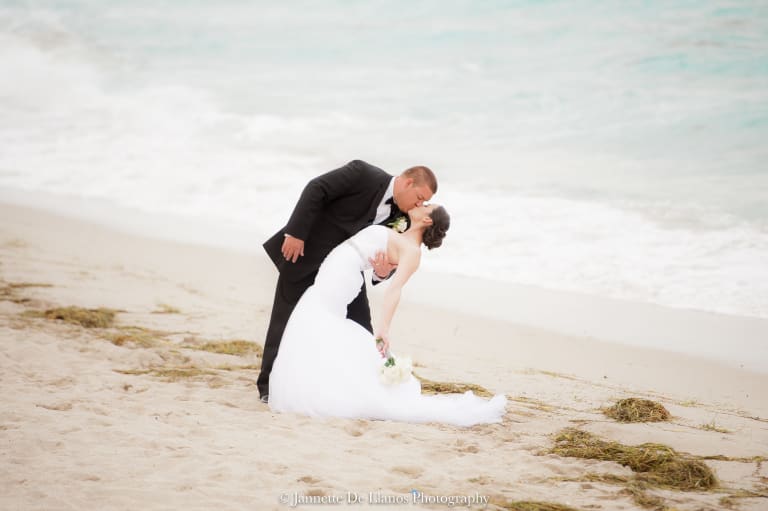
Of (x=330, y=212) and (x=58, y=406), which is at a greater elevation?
(x=330, y=212)

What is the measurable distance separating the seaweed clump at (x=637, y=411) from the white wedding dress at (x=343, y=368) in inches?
31.5

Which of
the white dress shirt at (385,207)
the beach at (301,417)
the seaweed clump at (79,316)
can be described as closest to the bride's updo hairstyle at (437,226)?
the white dress shirt at (385,207)

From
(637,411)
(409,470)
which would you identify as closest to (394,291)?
(409,470)

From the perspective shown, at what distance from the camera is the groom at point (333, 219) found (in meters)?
5.06

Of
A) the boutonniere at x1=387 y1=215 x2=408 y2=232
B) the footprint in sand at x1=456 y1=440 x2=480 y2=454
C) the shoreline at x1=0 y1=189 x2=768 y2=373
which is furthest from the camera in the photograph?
the shoreline at x1=0 y1=189 x2=768 y2=373

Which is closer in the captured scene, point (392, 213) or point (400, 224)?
point (400, 224)

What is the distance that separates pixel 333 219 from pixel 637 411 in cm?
242

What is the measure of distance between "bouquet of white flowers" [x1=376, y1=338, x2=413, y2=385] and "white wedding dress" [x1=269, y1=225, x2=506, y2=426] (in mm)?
78

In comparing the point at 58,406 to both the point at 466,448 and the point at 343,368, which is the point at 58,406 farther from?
the point at 466,448

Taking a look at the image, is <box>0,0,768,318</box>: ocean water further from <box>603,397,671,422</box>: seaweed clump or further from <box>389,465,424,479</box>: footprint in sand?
<box>389,465,424,479</box>: footprint in sand

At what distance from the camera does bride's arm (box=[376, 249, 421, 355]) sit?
4.83m

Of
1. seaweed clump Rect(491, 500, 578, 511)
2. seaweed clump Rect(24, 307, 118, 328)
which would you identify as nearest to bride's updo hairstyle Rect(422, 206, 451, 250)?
seaweed clump Rect(491, 500, 578, 511)

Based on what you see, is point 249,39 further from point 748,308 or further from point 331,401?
point 331,401

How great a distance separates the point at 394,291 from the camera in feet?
15.9
